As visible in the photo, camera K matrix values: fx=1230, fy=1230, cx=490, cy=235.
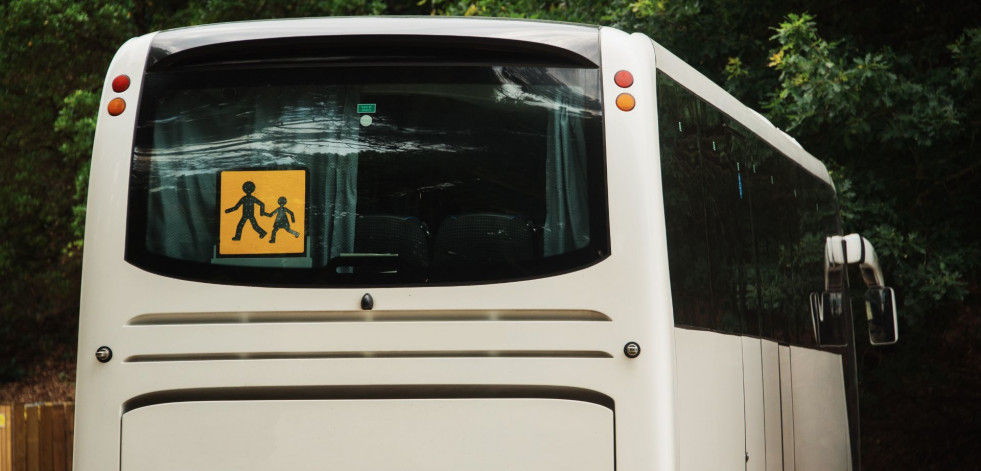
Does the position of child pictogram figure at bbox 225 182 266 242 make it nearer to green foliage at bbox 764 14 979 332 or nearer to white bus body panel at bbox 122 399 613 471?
white bus body panel at bbox 122 399 613 471

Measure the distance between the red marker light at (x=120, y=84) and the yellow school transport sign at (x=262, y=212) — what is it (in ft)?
1.97

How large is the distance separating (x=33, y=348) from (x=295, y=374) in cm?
2587

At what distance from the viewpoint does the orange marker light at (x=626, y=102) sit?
482 cm

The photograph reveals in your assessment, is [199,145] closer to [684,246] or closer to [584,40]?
[584,40]

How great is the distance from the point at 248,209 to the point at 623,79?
5.16ft

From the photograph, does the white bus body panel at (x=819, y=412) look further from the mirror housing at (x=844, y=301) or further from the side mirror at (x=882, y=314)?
the side mirror at (x=882, y=314)

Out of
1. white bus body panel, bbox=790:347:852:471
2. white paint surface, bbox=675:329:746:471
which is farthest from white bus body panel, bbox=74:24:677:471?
white bus body panel, bbox=790:347:852:471

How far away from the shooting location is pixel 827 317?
9.02 meters

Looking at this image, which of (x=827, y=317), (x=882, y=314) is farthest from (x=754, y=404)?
(x=882, y=314)

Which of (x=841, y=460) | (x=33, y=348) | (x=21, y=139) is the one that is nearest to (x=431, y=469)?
(x=841, y=460)

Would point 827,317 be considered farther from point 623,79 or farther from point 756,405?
point 623,79

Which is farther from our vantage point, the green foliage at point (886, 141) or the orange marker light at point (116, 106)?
the green foliage at point (886, 141)

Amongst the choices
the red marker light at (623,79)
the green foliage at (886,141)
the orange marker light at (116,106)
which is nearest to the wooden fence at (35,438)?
the orange marker light at (116,106)

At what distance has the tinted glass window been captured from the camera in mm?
5086
